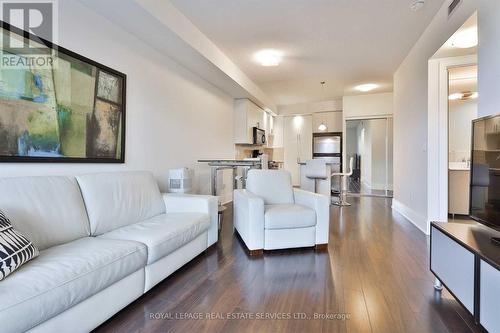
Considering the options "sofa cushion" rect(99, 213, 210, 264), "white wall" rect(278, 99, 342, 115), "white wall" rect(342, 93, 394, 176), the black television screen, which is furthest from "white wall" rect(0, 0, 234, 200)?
"white wall" rect(342, 93, 394, 176)

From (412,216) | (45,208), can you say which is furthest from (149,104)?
(412,216)

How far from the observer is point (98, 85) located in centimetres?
243

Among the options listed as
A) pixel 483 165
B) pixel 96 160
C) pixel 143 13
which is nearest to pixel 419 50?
pixel 483 165

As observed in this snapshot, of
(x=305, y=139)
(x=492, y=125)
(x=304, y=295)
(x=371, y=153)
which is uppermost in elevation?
(x=305, y=139)

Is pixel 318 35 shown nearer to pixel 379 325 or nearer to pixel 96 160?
pixel 96 160

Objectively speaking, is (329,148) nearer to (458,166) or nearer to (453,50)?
(458,166)

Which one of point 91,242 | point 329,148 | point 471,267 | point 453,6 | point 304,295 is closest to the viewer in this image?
point 471,267

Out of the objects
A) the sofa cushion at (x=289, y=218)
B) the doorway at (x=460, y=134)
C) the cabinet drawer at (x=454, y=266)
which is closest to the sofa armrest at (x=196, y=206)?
the sofa cushion at (x=289, y=218)

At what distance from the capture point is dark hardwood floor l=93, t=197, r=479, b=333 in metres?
1.47

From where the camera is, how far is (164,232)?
6.20 feet

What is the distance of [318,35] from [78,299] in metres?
3.71

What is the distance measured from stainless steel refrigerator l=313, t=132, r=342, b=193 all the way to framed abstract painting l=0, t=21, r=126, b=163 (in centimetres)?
592

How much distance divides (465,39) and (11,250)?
400 centimetres

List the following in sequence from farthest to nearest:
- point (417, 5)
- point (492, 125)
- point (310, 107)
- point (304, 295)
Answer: point (310, 107), point (417, 5), point (304, 295), point (492, 125)
